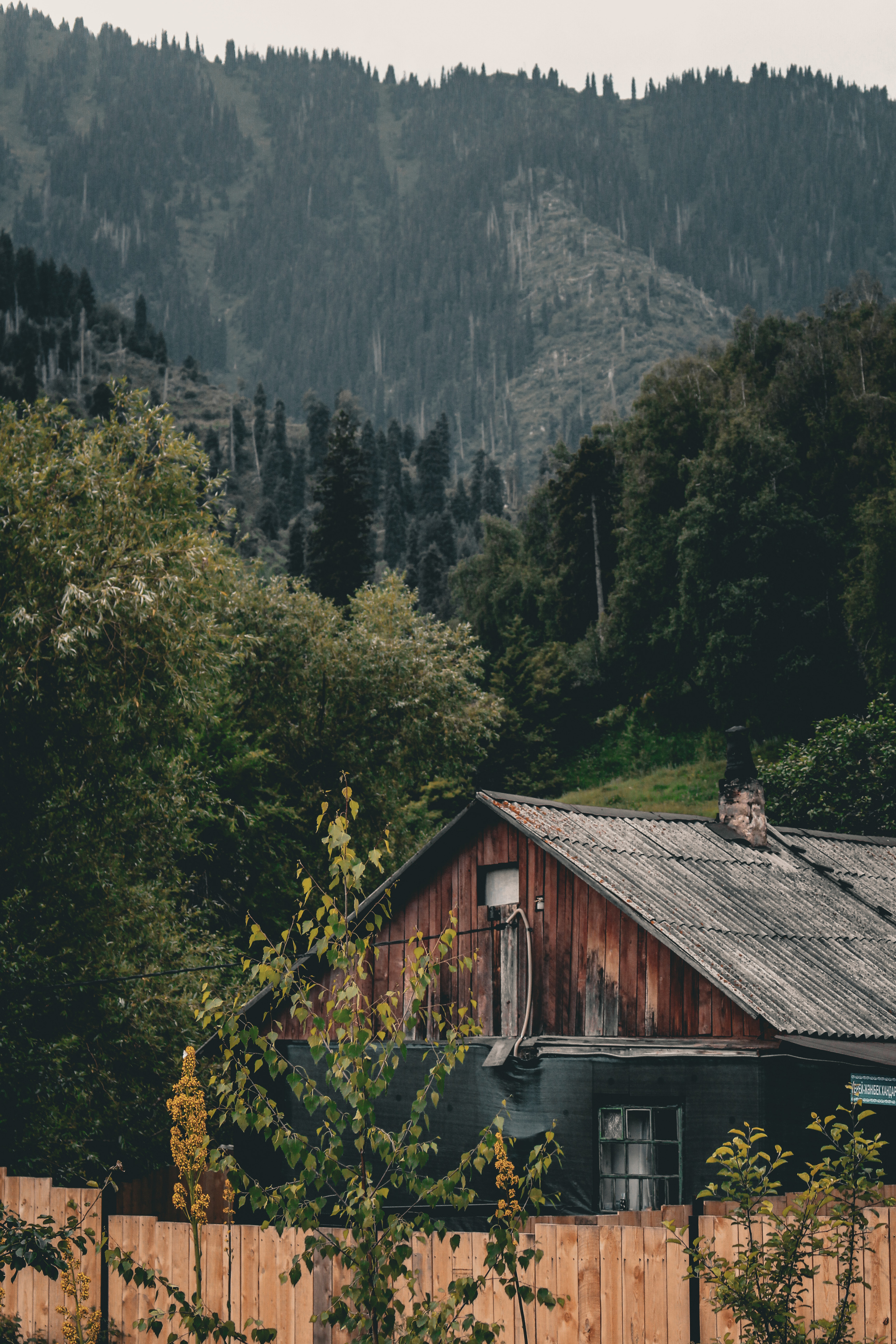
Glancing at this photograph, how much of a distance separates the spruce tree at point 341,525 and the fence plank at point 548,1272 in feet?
222

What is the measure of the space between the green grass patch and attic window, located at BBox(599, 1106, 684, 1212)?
39.2 metres

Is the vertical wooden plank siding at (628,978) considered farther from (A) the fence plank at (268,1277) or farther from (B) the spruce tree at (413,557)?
(B) the spruce tree at (413,557)

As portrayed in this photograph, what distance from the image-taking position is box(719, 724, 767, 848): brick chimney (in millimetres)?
20422

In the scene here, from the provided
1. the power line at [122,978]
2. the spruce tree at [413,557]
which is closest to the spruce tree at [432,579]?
the spruce tree at [413,557]

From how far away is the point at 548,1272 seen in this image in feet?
29.6

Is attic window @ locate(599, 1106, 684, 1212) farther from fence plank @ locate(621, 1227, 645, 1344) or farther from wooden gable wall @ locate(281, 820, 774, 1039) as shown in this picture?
fence plank @ locate(621, 1227, 645, 1344)

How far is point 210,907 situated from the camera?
33.2m

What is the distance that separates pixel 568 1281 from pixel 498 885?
9979mm

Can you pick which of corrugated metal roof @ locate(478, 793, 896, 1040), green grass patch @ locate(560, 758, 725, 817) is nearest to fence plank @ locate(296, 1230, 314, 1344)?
corrugated metal roof @ locate(478, 793, 896, 1040)

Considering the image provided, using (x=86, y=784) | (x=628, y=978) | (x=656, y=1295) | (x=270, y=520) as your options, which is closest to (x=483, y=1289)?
(x=656, y=1295)

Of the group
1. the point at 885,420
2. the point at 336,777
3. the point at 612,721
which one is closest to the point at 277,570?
the point at 612,721

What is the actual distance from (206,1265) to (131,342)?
18968 cm

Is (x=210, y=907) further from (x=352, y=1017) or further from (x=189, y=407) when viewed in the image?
(x=189, y=407)

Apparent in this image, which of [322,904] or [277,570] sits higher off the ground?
[277,570]
